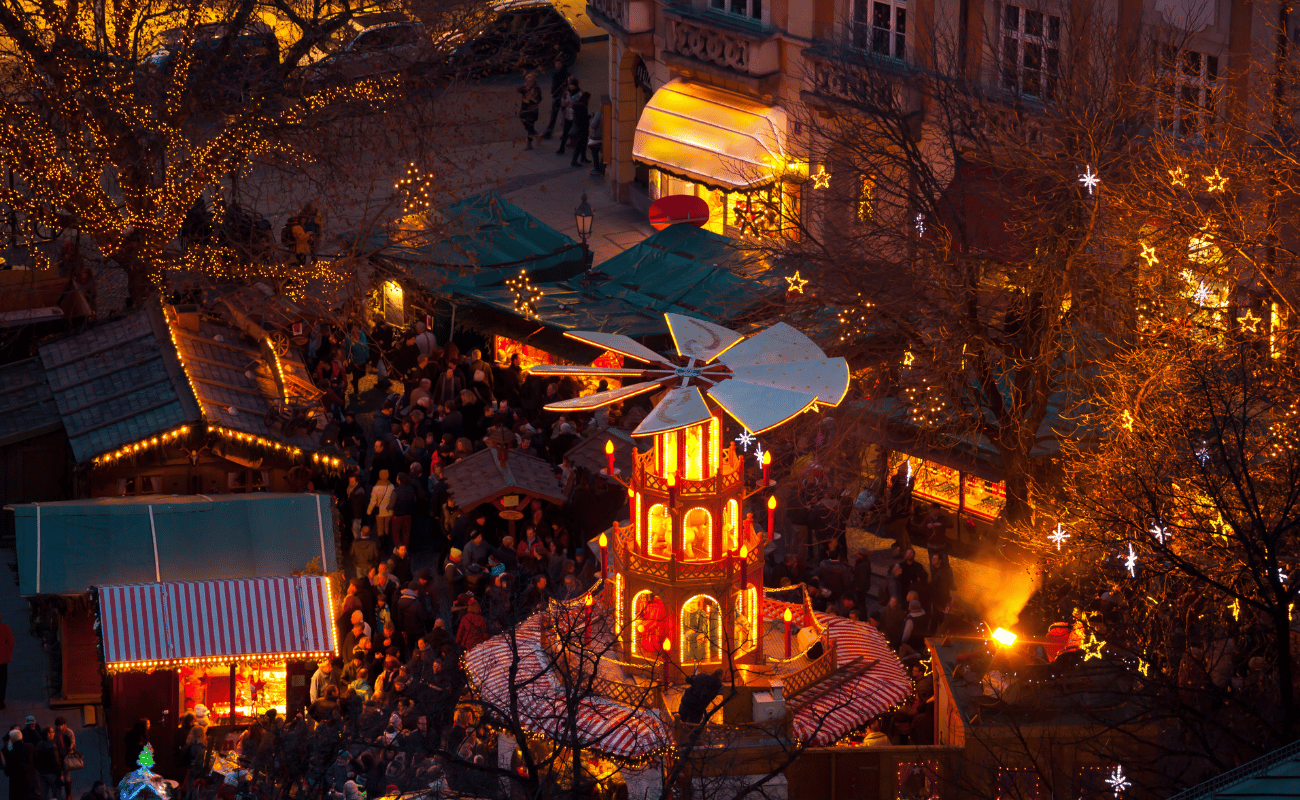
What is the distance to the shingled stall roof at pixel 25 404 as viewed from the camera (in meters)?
30.8

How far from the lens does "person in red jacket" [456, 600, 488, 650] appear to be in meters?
25.2

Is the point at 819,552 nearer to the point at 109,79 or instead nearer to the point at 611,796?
the point at 611,796

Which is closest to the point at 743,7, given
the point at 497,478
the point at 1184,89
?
the point at 1184,89

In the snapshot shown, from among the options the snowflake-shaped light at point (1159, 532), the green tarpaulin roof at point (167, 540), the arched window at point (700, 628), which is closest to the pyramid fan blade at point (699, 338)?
the arched window at point (700, 628)

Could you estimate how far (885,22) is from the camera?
3528cm

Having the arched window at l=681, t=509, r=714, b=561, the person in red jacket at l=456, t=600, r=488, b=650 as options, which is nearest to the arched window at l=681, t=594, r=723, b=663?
the arched window at l=681, t=509, r=714, b=561

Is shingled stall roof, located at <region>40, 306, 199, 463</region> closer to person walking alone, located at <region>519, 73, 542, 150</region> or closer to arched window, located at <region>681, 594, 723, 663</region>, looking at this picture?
arched window, located at <region>681, 594, 723, 663</region>

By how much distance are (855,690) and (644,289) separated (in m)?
12.6

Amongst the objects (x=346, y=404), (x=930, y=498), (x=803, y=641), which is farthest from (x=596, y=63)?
(x=803, y=641)

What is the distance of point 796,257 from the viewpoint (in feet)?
90.4

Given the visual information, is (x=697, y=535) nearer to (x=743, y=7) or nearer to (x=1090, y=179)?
(x=1090, y=179)

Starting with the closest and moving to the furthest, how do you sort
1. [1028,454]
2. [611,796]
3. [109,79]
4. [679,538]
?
[611,796]
[679,538]
[1028,454]
[109,79]

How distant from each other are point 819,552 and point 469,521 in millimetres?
5339

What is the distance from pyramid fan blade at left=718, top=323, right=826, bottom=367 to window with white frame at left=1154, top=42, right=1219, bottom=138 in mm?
5817
